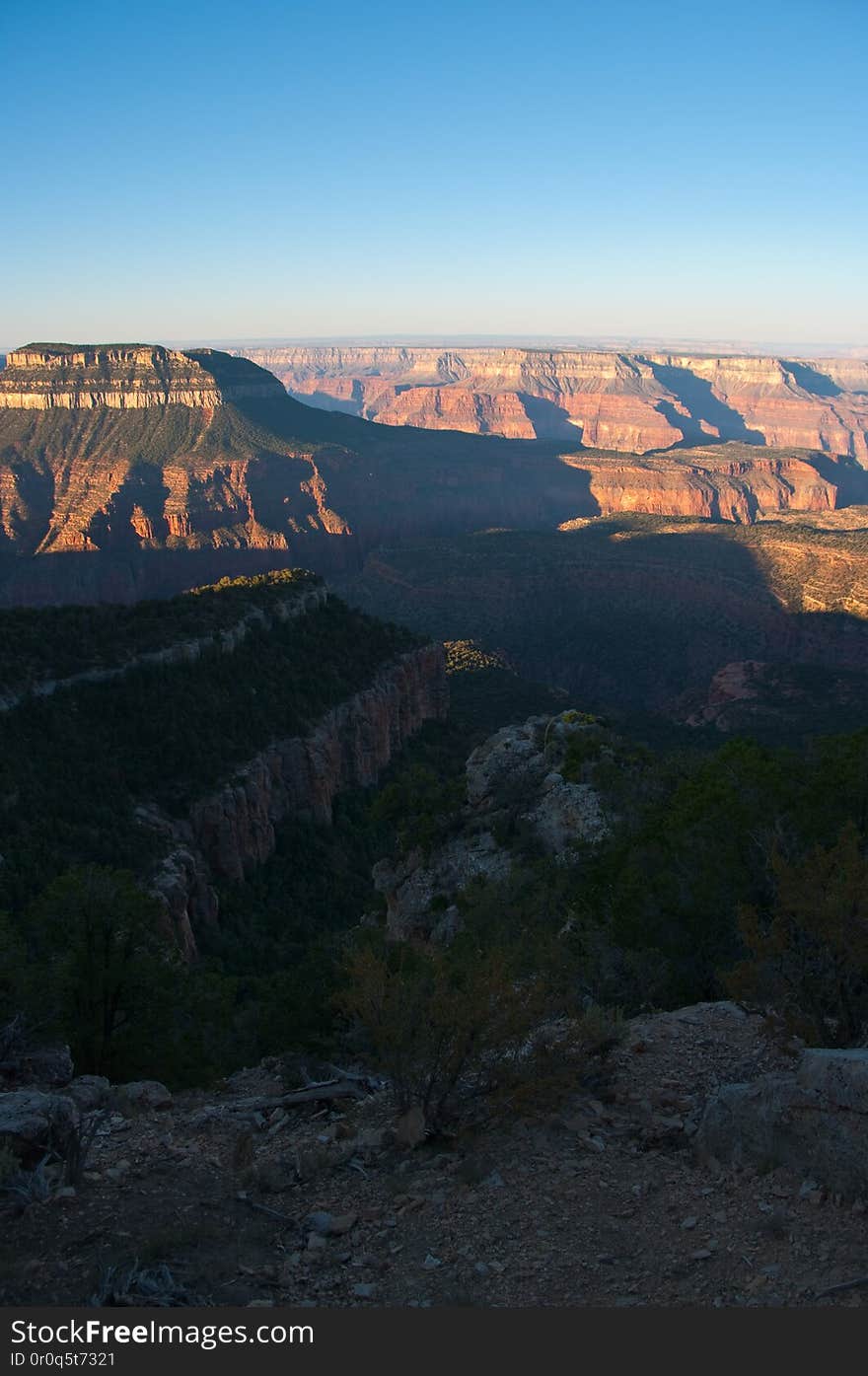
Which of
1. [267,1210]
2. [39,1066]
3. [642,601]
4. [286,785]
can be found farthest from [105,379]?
[267,1210]

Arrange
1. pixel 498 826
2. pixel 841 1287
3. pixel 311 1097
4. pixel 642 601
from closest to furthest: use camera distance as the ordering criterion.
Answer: pixel 841 1287 < pixel 311 1097 < pixel 498 826 < pixel 642 601

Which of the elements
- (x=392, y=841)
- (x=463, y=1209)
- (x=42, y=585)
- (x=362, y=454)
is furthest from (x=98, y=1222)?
(x=362, y=454)

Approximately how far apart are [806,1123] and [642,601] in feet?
342

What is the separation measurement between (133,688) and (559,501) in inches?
6678

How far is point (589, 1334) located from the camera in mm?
7234

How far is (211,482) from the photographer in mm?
146500

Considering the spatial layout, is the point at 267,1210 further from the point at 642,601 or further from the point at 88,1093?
the point at 642,601

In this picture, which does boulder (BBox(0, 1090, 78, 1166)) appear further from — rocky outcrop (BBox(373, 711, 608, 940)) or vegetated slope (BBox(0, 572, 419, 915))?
rocky outcrop (BBox(373, 711, 608, 940))

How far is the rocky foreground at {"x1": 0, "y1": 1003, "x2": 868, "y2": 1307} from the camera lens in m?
8.59

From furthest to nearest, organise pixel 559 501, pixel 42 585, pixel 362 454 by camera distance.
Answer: pixel 559 501, pixel 362 454, pixel 42 585

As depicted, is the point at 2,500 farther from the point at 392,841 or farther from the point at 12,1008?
the point at 12,1008

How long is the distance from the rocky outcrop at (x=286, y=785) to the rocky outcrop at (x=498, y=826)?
6.30 metres

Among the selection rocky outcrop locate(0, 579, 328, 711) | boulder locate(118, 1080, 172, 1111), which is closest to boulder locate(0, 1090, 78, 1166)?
boulder locate(118, 1080, 172, 1111)

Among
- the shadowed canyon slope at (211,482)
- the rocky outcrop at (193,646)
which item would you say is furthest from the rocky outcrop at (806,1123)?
the shadowed canyon slope at (211,482)
